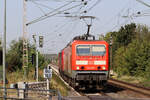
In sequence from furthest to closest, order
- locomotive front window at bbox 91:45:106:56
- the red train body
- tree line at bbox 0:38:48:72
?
tree line at bbox 0:38:48:72 → locomotive front window at bbox 91:45:106:56 → the red train body

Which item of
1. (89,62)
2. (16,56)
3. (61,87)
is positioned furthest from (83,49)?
(16,56)

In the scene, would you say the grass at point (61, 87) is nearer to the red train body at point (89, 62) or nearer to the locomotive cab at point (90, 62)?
the red train body at point (89, 62)

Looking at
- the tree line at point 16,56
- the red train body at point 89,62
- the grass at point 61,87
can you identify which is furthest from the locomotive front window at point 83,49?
the tree line at point 16,56

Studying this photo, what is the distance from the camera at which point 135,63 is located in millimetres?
40250

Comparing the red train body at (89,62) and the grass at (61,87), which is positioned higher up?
the red train body at (89,62)

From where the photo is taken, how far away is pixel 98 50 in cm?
2038

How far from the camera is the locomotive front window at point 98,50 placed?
20.2m

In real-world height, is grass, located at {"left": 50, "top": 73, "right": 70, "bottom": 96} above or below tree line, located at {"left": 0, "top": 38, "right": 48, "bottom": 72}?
below

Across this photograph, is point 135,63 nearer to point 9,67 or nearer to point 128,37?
point 9,67

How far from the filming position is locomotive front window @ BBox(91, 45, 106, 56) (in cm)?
2025

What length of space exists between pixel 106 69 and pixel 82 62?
1.52 metres

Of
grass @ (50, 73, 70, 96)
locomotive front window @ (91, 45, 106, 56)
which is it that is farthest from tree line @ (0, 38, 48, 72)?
locomotive front window @ (91, 45, 106, 56)

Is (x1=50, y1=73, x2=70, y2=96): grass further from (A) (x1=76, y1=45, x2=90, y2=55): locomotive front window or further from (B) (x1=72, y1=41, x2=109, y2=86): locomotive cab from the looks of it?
(A) (x1=76, y1=45, x2=90, y2=55): locomotive front window

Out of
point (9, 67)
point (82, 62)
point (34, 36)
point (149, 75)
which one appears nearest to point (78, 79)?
point (82, 62)
